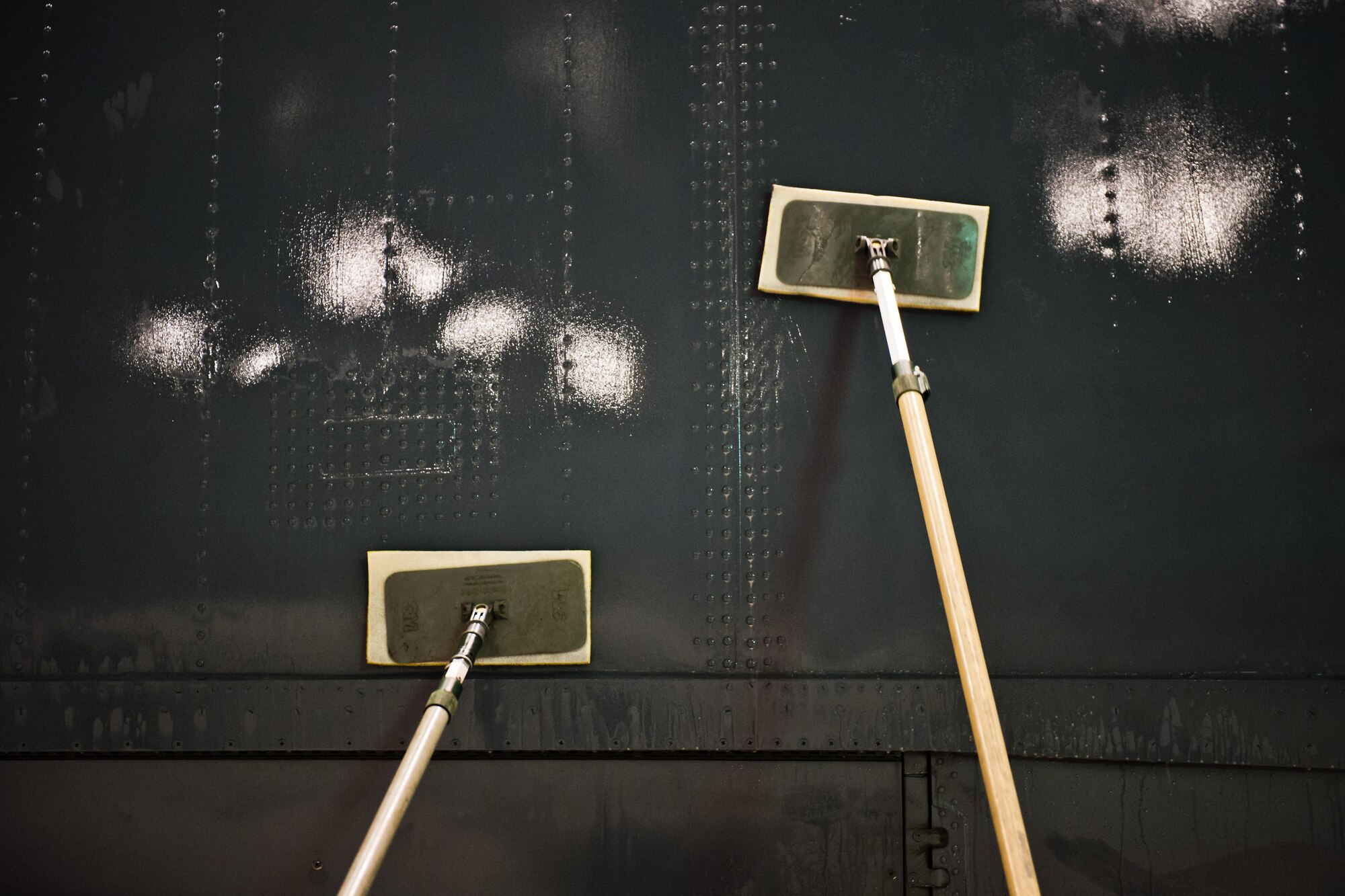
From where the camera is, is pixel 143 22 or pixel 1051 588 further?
pixel 143 22

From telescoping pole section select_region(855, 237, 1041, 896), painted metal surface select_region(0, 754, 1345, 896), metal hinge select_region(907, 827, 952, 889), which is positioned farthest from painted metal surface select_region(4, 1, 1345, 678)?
telescoping pole section select_region(855, 237, 1041, 896)

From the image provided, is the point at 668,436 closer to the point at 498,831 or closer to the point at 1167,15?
the point at 498,831

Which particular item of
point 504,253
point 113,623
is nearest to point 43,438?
point 113,623

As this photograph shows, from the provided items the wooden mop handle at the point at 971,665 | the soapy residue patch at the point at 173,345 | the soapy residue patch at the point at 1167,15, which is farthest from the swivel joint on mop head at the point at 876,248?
the soapy residue patch at the point at 173,345

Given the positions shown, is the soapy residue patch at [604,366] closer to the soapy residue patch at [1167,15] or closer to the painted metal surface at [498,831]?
the painted metal surface at [498,831]

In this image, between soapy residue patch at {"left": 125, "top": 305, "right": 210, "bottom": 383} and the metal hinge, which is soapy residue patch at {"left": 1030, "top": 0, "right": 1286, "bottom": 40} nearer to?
the metal hinge

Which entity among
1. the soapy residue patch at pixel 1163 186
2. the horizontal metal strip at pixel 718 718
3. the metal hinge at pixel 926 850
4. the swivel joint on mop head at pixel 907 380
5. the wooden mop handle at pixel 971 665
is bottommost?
the metal hinge at pixel 926 850

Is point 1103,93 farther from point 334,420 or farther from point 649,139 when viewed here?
point 334,420

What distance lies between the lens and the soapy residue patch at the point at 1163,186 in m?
2.41

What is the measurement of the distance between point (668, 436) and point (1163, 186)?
1660 millimetres

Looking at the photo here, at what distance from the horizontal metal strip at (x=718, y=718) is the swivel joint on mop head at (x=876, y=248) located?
118 cm

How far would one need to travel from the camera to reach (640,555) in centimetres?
233

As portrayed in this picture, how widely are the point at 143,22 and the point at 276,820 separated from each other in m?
2.41

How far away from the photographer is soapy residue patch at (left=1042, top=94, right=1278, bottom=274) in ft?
7.91
